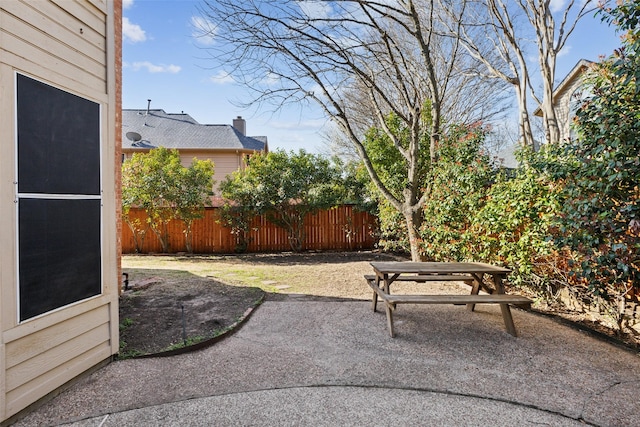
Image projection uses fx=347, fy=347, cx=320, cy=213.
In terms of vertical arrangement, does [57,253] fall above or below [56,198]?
below

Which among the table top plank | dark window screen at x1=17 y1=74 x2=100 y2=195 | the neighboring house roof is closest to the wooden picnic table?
the table top plank

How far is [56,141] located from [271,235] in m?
8.84

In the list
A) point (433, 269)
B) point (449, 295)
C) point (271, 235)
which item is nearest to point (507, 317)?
point (449, 295)

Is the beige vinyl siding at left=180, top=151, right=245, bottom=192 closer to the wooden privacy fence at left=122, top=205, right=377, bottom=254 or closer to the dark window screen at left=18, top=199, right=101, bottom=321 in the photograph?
the wooden privacy fence at left=122, top=205, right=377, bottom=254

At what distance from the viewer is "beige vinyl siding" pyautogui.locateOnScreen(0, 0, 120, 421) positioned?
2123 millimetres

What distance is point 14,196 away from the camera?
2174 millimetres

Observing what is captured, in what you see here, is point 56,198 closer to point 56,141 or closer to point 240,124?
point 56,141

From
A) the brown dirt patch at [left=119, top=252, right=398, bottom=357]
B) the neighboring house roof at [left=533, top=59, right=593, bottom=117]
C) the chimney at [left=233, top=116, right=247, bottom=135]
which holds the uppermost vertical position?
the chimney at [left=233, top=116, right=247, bottom=135]

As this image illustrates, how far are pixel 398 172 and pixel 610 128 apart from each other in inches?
219

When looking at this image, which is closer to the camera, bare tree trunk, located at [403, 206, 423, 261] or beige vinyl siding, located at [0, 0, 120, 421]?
beige vinyl siding, located at [0, 0, 120, 421]

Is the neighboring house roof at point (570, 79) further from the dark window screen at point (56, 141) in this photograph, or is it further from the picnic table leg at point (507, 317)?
the dark window screen at point (56, 141)

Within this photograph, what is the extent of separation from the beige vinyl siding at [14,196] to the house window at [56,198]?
0.06 m

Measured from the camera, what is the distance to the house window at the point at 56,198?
2250 mm

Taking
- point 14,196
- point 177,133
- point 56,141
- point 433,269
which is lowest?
point 433,269
